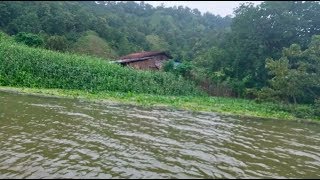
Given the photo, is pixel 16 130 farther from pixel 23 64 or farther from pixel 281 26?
pixel 281 26

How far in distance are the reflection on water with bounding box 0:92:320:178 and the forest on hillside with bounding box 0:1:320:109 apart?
8986mm

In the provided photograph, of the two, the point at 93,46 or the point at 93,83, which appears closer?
the point at 93,83

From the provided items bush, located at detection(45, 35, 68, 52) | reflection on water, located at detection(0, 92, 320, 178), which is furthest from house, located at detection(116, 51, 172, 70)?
reflection on water, located at detection(0, 92, 320, 178)

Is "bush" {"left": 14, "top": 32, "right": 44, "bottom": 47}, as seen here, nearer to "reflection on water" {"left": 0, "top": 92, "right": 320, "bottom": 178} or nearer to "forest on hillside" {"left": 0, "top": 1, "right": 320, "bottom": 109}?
"forest on hillside" {"left": 0, "top": 1, "right": 320, "bottom": 109}

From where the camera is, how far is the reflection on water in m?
6.73

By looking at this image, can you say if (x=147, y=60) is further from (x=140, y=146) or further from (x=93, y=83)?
(x=140, y=146)

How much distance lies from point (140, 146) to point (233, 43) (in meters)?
26.7

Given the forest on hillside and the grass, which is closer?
the grass

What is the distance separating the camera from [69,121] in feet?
37.6

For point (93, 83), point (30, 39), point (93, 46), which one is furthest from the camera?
point (93, 46)

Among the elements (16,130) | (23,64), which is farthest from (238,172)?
(23,64)

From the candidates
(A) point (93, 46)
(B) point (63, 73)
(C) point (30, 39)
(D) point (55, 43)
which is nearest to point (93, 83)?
(B) point (63, 73)

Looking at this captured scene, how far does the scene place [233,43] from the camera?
111 feet

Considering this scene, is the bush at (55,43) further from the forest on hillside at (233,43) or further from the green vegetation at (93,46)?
the green vegetation at (93,46)
